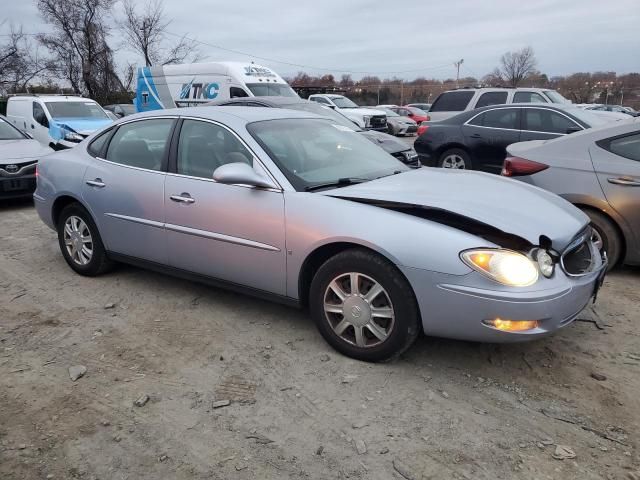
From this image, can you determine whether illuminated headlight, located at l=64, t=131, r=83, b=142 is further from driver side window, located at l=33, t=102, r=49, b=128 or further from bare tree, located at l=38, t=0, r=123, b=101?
bare tree, located at l=38, t=0, r=123, b=101

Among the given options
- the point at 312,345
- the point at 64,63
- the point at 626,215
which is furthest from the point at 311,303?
the point at 64,63

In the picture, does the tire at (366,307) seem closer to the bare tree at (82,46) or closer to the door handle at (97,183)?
the door handle at (97,183)

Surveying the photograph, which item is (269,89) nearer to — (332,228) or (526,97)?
(526,97)

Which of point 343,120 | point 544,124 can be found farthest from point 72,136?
point 544,124

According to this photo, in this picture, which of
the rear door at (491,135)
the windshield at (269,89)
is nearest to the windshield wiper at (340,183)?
the rear door at (491,135)

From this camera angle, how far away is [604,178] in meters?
4.67

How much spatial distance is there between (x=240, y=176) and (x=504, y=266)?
5.71 ft

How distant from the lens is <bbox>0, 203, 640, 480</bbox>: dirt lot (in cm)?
241

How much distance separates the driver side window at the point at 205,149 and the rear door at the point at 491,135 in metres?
5.84

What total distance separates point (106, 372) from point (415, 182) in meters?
2.39

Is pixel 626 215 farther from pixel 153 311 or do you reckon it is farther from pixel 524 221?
pixel 153 311

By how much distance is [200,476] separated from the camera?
2340 millimetres

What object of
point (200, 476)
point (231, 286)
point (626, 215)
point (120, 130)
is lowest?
point (200, 476)

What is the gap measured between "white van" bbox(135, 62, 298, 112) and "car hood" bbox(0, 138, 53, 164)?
5.11 meters
